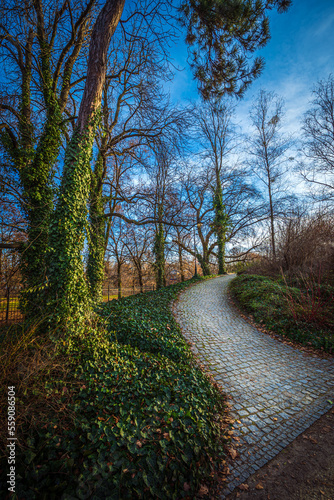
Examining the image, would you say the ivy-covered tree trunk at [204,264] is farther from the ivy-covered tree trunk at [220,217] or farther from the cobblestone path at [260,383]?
the cobblestone path at [260,383]

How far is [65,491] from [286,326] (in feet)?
20.7

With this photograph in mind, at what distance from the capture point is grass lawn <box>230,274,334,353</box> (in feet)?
17.8

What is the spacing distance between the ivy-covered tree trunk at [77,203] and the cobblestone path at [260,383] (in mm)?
3171

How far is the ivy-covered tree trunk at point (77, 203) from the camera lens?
3.63 metres

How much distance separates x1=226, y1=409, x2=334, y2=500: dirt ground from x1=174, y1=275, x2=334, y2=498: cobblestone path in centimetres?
8

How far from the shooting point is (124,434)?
2.26m

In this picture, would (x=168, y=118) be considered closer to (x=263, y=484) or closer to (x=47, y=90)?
(x=47, y=90)

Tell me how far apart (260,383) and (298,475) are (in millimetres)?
1673

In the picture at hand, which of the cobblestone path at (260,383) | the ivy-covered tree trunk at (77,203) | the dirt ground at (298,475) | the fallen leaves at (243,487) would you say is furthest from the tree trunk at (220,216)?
the fallen leaves at (243,487)

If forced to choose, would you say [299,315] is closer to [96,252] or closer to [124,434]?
[124,434]

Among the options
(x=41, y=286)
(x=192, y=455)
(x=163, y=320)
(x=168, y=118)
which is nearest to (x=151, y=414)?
(x=192, y=455)

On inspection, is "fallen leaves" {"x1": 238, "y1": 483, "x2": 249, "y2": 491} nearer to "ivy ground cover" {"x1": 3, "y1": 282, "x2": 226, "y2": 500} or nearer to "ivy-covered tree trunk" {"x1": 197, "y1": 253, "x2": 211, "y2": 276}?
"ivy ground cover" {"x1": 3, "y1": 282, "x2": 226, "y2": 500}

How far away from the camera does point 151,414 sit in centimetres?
256

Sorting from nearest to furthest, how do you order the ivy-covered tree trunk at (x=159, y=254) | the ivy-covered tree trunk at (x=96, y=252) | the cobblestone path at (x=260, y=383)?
the cobblestone path at (x=260, y=383), the ivy-covered tree trunk at (x=96, y=252), the ivy-covered tree trunk at (x=159, y=254)
